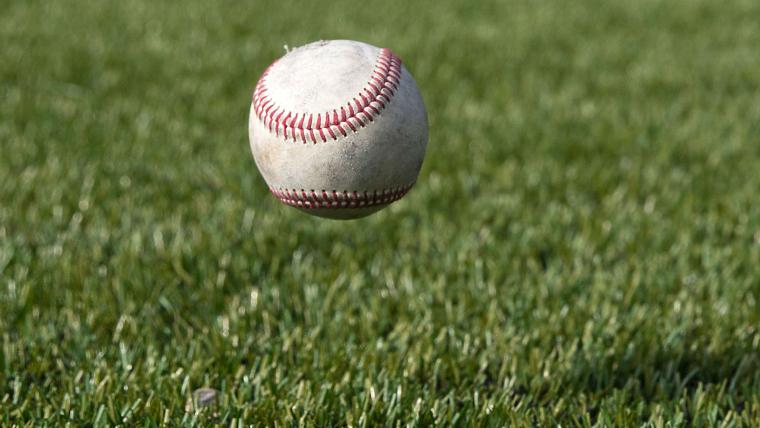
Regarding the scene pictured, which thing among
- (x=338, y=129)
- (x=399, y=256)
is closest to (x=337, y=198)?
(x=338, y=129)

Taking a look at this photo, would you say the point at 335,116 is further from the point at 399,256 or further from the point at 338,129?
the point at 399,256

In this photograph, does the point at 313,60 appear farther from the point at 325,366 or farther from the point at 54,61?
the point at 54,61

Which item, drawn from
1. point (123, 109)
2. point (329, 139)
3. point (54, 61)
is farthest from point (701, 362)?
point (54, 61)

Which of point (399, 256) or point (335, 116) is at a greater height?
point (335, 116)

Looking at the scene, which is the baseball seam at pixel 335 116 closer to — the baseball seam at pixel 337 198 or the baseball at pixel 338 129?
the baseball at pixel 338 129

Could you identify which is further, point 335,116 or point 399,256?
point 399,256

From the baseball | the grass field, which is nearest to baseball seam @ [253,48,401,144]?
the baseball
